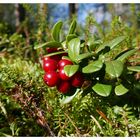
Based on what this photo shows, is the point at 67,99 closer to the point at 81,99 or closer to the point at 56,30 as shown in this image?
the point at 81,99

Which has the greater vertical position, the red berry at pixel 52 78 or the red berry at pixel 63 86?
the red berry at pixel 52 78

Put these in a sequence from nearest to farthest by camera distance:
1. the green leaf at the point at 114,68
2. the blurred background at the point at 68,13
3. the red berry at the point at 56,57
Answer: the green leaf at the point at 114,68 < the red berry at the point at 56,57 < the blurred background at the point at 68,13

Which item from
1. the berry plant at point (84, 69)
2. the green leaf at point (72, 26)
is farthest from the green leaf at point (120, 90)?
the green leaf at point (72, 26)

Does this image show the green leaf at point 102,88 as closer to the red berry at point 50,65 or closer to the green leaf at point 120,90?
the green leaf at point 120,90

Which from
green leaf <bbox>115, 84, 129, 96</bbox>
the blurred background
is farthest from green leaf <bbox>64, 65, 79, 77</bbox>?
the blurred background

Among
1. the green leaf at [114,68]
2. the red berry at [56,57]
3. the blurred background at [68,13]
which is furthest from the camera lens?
the blurred background at [68,13]

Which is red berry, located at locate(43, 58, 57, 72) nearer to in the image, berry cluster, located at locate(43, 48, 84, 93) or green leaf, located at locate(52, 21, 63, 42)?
berry cluster, located at locate(43, 48, 84, 93)
